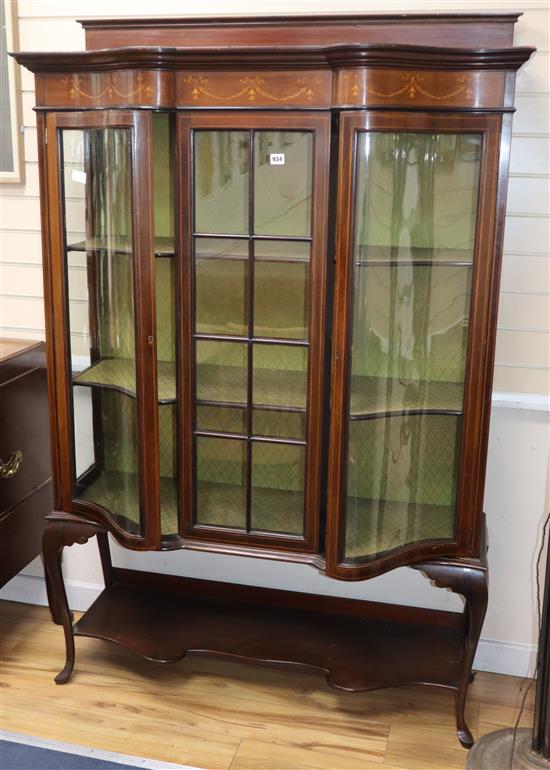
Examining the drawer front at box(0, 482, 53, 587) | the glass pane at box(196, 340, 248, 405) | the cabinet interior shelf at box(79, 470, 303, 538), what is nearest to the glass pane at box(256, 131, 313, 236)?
the glass pane at box(196, 340, 248, 405)

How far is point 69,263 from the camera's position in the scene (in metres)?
2.28

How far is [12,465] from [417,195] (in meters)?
1.48

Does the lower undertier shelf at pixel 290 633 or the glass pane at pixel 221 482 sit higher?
the glass pane at pixel 221 482

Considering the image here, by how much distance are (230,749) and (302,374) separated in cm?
108

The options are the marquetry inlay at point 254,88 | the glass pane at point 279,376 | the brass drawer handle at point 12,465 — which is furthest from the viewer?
the brass drawer handle at point 12,465

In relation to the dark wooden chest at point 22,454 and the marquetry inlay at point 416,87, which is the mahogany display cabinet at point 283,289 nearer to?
the marquetry inlay at point 416,87

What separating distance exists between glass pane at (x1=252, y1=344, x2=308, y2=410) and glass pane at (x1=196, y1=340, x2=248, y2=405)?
0.12 ft

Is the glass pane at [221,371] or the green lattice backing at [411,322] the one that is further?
the glass pane at [221,371]

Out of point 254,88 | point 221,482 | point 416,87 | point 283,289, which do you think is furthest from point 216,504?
point 416,87

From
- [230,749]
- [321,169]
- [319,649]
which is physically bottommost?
[230,749]

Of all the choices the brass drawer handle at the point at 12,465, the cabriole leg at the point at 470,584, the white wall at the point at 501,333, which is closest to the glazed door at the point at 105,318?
the brass drawer handle at the point at 12,465

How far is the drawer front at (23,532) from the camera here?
2637 millimetres

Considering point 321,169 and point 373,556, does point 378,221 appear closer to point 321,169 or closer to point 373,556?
point 321,169

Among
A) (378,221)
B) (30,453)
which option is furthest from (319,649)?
(378,221)
